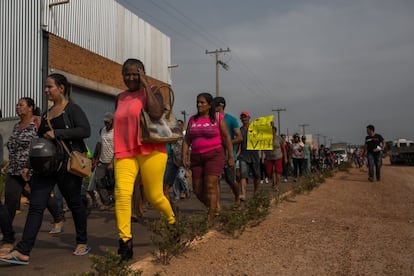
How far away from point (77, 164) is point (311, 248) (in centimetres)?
235

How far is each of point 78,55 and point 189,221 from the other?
545 inches

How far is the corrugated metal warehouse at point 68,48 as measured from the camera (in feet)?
48.0

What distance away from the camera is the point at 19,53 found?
14797 millimetres

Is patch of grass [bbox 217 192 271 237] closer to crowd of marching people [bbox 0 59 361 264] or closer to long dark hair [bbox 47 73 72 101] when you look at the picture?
crowd of marching people [bbox 0 59 361 264]

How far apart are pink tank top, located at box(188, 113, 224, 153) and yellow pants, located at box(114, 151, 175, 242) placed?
1.39m

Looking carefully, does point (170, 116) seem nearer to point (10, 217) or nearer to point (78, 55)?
point (10, 217)

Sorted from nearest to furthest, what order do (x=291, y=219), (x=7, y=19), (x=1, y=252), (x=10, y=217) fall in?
(x=1, y=252) < (x=10, y=217) < (x=291, y=219) < (x=7, y=19)

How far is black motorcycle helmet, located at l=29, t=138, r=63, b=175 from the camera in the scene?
3.92 metres

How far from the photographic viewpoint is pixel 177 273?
11.2 ft

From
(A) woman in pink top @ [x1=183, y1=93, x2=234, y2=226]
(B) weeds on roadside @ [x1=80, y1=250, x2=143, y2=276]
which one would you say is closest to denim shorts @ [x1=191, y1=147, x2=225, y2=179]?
(A) woman in pink top @ [x1=183, y1=93, x2=234, y2=226]

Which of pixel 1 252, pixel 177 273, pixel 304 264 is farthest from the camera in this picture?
pixel 1 252

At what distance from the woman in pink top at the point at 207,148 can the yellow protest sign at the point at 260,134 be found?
3312 millimetres

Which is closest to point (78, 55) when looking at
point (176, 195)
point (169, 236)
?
point (176, 195)

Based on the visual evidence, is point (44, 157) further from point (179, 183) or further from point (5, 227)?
point (179, 183)
